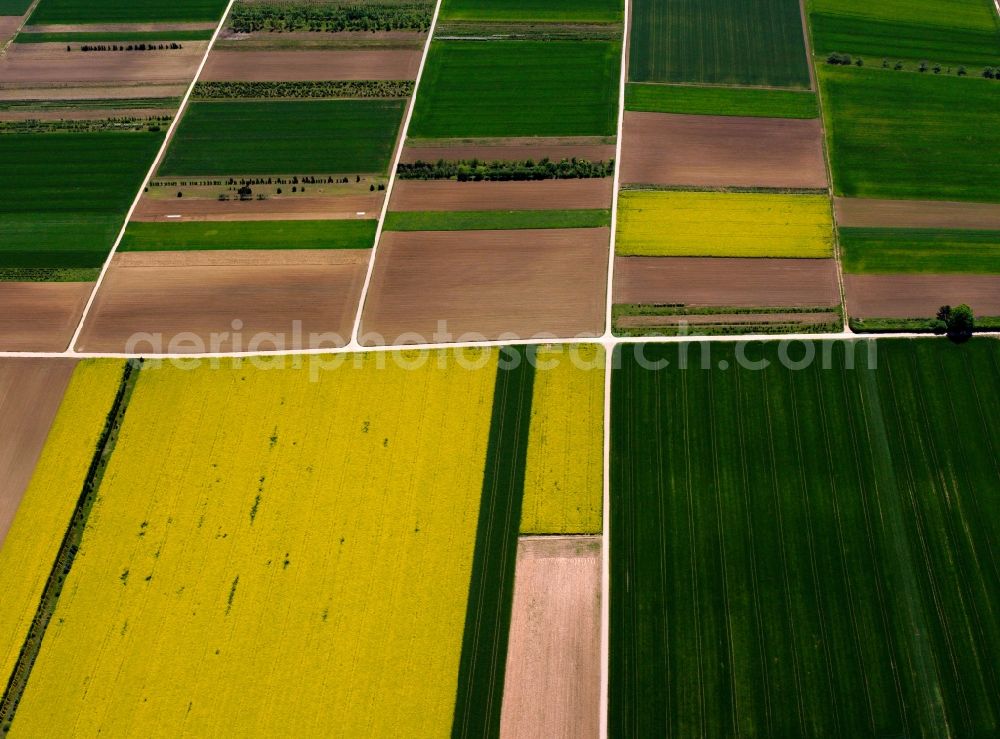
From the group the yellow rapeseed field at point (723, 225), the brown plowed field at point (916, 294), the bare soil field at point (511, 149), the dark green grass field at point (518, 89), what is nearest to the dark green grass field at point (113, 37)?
the dark green grass field at point (518, 89)

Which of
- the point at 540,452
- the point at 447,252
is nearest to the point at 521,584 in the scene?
the point at 540,452

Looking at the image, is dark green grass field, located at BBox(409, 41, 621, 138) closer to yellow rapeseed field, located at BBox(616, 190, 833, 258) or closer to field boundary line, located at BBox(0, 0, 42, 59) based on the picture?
yellow rapeseed field, located at BBox(616, 190, 833, 258)

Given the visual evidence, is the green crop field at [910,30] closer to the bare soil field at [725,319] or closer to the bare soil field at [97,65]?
the bare soil field at [725,319]

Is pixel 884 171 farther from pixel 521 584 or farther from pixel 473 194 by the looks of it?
pixel 521 584

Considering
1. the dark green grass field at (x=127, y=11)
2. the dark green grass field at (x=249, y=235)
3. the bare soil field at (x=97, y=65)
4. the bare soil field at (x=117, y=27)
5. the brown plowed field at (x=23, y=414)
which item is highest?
the dark green grass field at (x=127, y=11)

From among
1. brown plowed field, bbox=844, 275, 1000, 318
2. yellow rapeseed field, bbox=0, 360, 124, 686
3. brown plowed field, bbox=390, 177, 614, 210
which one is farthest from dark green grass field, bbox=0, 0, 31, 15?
brown plowed field, bbox=844, 275, 1000, 318
